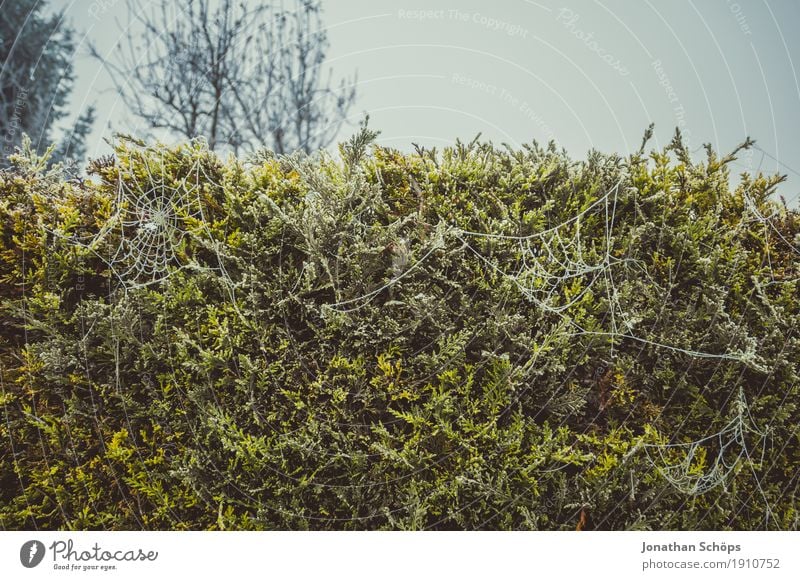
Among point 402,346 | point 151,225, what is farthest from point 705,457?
point 151,225

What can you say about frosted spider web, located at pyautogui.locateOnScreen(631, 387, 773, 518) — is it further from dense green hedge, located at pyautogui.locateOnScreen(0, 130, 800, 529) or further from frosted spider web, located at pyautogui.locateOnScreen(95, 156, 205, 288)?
frosted spider web, located at pyautogui.locateOnScreen(95, 156, 205, 288)

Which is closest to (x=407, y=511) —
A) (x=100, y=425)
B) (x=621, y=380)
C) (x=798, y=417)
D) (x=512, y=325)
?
(x=512, y=325)

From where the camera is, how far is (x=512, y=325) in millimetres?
3008

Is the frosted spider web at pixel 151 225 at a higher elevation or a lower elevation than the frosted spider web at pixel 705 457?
higher

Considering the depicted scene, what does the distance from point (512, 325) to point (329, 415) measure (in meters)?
1.23

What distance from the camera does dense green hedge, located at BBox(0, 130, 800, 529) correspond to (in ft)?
9.96

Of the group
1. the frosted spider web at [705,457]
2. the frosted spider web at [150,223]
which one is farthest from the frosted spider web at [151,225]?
the frosted spider web at [705,457]

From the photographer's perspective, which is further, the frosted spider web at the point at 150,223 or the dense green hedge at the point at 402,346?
the frosted spider web at the point at 150,223

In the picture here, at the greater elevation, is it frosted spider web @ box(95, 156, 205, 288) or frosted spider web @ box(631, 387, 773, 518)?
frosted spider web @ box(95, 156, 205, 288)

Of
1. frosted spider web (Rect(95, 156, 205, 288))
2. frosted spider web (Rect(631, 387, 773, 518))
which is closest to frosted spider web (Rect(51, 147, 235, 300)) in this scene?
frosted spider web (Rect(95, 156, 205, 288))

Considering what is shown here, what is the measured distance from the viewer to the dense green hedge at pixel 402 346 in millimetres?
3037

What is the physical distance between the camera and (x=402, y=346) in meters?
3.07

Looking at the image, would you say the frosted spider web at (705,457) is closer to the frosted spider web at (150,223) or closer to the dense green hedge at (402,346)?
the dense green hedge at (402,346)
